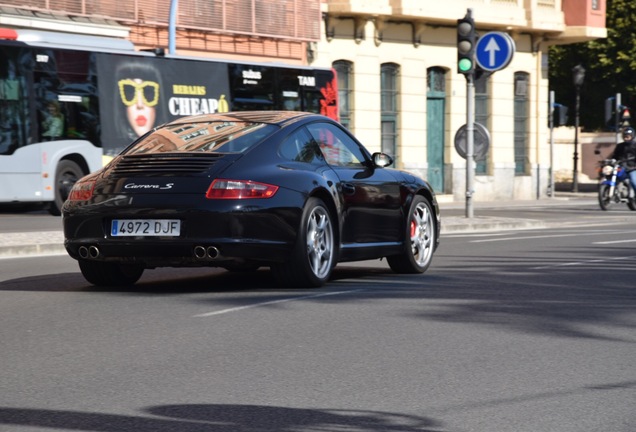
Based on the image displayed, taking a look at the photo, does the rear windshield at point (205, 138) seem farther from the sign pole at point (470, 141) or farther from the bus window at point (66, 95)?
the bus window at point (66, 95)

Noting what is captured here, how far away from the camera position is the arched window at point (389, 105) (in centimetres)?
4050

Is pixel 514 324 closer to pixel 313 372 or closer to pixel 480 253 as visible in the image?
pixel 313 372

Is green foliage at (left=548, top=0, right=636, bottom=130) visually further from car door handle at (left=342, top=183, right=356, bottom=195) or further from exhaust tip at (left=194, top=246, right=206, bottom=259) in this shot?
exhaust tip at (left=194, top=246, right=206, bottom=259)

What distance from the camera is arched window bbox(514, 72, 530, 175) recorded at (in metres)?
45.4

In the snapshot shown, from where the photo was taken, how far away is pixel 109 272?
37.1 feet

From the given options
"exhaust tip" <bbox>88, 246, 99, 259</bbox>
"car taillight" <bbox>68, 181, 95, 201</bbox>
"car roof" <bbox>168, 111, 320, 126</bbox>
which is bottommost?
"exhaust tip" <bbox>88, 246, 99, 259</bbox>

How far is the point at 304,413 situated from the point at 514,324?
10.5 ft

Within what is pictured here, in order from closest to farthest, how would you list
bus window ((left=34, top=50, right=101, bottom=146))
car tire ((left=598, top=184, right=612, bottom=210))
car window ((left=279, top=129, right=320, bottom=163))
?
car window ((left=279, top=129, right=320, bottom=163))
bus window ((left=34, top=50, right=101, bottom=146))
car tire ((left=598, top=184, right=612, bottom=210))

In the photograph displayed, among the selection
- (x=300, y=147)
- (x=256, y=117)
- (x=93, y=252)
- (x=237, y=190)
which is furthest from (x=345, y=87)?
(x=237, y=190)

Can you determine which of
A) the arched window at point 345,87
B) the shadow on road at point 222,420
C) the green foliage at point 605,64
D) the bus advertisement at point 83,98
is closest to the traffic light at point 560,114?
the arched window at point 345,87

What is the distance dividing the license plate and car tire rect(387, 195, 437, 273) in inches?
109

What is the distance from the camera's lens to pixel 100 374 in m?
6.92

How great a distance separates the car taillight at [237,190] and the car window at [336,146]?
1295mm

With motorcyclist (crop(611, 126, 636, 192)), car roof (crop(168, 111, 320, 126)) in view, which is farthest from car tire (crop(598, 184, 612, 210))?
car roof (crop(168, 111, 320, 126))
